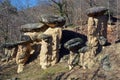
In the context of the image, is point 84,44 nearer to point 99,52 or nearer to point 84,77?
point 99,52

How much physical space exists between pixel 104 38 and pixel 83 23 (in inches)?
210

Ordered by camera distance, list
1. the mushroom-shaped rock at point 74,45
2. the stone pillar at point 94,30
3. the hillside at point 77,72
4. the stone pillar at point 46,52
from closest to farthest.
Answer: the hillside at point 77,72
the stone pillar at point 94,30
the mushroom-shaped rock at point 74,45
the stone pillar at point 46,52

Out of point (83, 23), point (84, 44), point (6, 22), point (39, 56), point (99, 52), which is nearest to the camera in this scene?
point (99, 52)

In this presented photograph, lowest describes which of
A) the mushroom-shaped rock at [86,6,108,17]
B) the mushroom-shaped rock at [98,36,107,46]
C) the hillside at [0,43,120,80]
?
the hillside at [0,43,120,80]

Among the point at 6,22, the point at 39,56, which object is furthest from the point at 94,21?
the point at 6,22

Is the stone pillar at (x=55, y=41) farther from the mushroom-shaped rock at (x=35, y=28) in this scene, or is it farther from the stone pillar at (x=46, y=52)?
the mushroom-shaped rock at (x=35, y=28)

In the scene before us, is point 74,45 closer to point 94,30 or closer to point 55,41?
point 94,30

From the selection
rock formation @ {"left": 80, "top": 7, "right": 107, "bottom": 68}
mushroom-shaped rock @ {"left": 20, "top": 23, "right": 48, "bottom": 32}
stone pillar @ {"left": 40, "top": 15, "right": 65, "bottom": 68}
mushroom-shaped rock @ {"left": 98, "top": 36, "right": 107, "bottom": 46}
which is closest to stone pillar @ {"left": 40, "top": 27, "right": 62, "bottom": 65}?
stone pillar @ {"left": 40, "top": 15, "right": 65, "bottom": 68}

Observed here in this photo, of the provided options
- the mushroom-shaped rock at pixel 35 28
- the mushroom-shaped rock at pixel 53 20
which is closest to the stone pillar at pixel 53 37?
the mushroom-shaped rock at pixel 53 20

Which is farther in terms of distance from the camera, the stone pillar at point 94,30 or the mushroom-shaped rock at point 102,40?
the mushroom-shaped rock at point 102,40

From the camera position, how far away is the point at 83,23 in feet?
74.8

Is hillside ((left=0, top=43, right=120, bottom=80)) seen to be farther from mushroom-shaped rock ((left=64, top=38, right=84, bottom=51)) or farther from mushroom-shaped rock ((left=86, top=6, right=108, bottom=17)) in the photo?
mushroom-shaped rock ((left=86, top=6, right=108, bottom=17))

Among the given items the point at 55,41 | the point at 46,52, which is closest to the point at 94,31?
the point at 55,41

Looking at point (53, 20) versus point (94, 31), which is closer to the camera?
point (94, 31)
